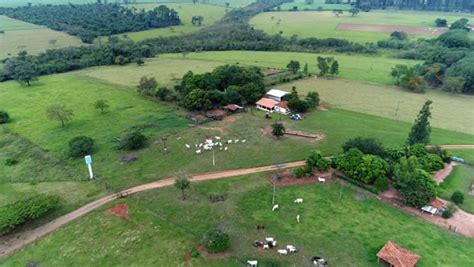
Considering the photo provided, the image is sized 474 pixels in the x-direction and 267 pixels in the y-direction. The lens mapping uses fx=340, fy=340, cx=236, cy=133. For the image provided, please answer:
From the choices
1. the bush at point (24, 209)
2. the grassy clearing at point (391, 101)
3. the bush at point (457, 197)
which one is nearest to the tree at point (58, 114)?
the bush at point (24, 209)

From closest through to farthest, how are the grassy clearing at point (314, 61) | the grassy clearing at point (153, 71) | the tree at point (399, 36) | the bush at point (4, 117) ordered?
the bush at point (4, 117)
the grassy clearing at point (153, 71)
the grassy clearing at point (314, 61)
the tree at point (399, 36)

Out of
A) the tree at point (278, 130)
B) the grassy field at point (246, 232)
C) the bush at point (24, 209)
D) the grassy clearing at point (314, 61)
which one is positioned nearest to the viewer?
the grassy field at point (246, 232)

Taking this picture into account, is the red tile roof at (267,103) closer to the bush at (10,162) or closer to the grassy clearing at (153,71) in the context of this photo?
the grassy clearing at (153,71)

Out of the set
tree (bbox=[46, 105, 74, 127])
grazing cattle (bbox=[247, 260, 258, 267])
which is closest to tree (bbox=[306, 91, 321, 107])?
grazing cattle (bbox=[247, 260, 258, 267])

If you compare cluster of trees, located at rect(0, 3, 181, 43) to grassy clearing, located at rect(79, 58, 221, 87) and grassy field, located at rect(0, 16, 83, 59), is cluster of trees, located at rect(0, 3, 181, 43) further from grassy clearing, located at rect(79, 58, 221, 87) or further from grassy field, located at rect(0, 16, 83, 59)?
grassy clearing, located at rect(79, 58, 221, 87)

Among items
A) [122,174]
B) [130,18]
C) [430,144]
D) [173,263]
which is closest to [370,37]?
[430,144]

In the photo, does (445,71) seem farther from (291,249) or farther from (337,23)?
(337,23)

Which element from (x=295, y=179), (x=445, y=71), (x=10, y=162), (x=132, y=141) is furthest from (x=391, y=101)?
(x=10, y=162)
